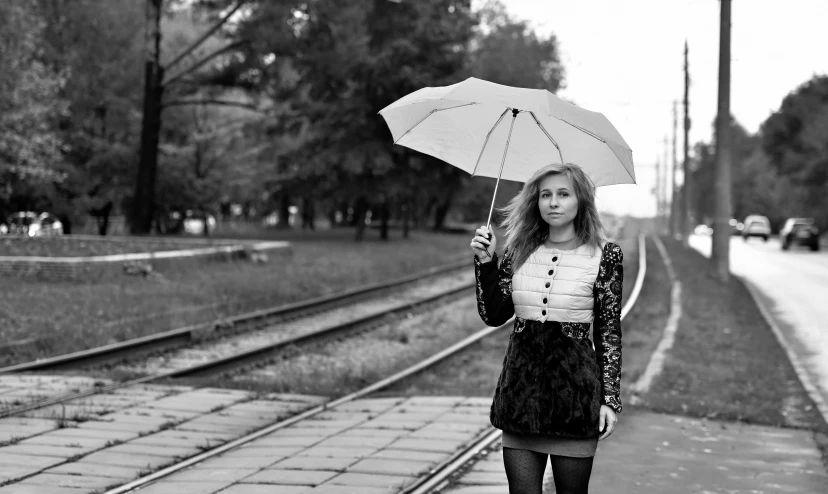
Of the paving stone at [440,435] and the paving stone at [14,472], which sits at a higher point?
the paving stone at [14,472]

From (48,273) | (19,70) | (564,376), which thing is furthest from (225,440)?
(19,70)

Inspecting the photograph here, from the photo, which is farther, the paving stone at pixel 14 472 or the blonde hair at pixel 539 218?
the paving stone at pixel 14 472

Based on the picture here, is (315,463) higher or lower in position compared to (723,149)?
lower

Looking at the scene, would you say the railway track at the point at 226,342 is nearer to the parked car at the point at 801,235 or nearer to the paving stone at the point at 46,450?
the paving stone at the point at 46,450

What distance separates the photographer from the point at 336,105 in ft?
124

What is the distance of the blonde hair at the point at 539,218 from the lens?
169 inches

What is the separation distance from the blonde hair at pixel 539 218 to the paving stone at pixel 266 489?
2.72 meters

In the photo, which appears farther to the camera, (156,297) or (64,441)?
(156,297)

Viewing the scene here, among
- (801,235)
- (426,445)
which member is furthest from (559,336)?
(801,235)

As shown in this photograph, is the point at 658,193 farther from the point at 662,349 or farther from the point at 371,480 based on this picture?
the point at 371,480

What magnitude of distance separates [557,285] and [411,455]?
3.81 metres

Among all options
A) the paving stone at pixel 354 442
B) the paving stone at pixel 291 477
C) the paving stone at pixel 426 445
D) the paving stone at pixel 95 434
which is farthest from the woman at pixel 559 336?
the paving stone at pixel 95 434

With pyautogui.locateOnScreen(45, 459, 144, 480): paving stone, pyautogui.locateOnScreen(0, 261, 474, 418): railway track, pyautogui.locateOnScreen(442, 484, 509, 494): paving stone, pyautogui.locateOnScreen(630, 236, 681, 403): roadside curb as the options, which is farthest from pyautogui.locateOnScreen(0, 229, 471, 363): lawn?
pyautogui.locateOnScreen(442, 484, 509, 494): paving stone

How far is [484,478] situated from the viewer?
710 centimetres
